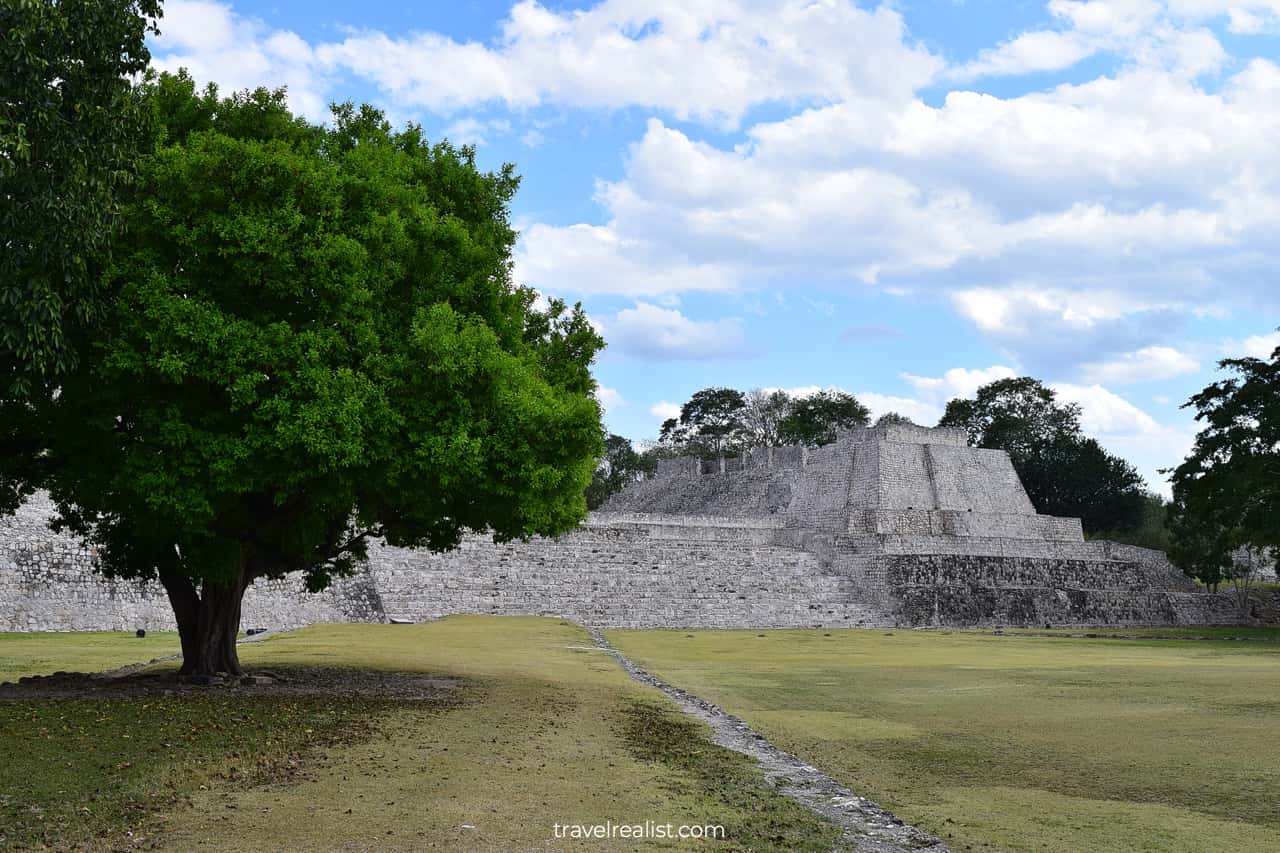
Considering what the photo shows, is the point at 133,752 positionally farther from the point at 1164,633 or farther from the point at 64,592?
the point at 1164,633

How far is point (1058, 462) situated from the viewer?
70.8 m

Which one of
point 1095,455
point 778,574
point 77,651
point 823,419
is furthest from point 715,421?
point 77,651

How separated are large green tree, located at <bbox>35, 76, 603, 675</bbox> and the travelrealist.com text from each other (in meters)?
6.42

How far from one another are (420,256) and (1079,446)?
211 feet

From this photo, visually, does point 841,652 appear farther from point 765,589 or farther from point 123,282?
point 123,282

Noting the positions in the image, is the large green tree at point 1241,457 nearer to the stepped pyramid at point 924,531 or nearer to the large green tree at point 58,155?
the stepped pyramid at point 924,531

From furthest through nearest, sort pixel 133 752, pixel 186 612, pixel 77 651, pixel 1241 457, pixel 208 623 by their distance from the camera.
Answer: pixel 1241 457, pixel 77 651, pixel 186 612, pixel 208 623, pixel 133 752

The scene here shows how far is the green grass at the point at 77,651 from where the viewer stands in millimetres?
17625

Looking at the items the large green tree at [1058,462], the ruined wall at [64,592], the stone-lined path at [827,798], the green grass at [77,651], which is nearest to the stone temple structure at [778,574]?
the ruined wall at [64,592]

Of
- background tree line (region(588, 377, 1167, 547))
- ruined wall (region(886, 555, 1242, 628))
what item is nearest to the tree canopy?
background tree line (region(588, 377, 1167, 547))

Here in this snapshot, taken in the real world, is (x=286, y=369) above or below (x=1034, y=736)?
above

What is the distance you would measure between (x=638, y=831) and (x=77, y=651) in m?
17.3

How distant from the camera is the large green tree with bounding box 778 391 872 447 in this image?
84875mm

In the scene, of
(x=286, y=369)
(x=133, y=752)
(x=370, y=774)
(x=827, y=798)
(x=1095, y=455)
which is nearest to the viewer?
(x=827, y=798)
